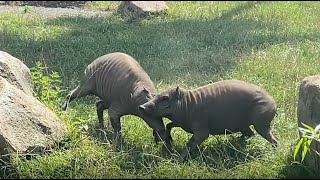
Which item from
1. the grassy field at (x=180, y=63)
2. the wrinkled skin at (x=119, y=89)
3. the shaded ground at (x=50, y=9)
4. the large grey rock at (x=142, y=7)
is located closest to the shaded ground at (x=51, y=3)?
the shaded ground at (x=50, y=9)

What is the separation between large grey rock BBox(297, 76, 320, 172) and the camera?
6125 millimetres

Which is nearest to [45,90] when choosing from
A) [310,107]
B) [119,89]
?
[119,89]

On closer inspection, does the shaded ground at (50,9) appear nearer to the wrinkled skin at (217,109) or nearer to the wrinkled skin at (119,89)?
the wrinkled skin at (119,89)

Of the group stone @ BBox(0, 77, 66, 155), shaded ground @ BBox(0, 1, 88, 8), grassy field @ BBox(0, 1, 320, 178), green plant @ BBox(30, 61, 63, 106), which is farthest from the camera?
shaded ground @ BBox(0, 1, 88, 8)

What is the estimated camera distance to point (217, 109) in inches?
264

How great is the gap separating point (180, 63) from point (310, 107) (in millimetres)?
3868

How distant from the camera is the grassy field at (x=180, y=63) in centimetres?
630

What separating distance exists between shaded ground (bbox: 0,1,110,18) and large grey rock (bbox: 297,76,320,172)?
774cm

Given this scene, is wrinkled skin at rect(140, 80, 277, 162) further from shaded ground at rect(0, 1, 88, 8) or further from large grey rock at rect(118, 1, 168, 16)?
shaded ground at rect(0, 1, 88, 8)

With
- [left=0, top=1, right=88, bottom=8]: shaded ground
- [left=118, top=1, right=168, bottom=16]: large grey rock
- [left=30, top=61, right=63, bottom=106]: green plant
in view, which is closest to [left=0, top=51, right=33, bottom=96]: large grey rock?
[left=30, top=61, right=63, bottom=106]: green plant

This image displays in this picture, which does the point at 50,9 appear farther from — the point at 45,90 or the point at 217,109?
the point at 217,109

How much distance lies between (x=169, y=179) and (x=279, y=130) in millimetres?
1707

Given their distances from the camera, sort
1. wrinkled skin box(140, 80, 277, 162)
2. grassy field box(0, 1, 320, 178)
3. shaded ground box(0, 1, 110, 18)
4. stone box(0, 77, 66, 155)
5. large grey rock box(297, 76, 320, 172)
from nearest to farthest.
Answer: large grey rock box(297, 76, 320, 172), grassy field box(0, 1, 320, 178), stone box(0, 77, 66, 155), wrinkled skin box(140, 80, 277, 162), shaded ground box(0, 1, 110, 18)

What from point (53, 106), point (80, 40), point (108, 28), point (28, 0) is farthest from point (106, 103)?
point (28, 0)
